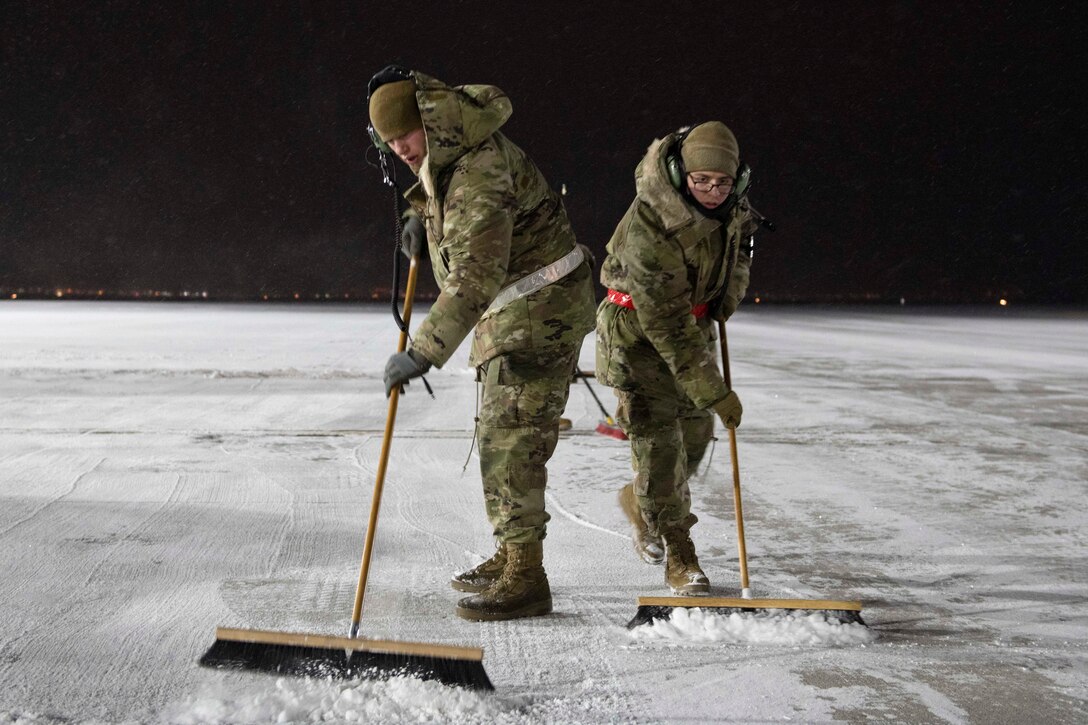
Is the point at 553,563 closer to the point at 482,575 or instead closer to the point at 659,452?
the point at 482,575

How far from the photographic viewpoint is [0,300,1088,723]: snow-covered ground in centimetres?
293

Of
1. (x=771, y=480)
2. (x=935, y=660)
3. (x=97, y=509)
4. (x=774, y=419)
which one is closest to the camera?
(x=935, y=660)

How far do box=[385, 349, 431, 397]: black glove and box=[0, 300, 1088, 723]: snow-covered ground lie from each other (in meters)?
0.87

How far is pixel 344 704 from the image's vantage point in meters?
2.81

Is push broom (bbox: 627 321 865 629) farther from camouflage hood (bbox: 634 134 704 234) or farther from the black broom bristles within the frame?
camouflage hood (bbox: 634 134 704 234)

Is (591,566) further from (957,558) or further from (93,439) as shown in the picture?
(93,439)

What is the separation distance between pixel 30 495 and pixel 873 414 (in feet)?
22.1

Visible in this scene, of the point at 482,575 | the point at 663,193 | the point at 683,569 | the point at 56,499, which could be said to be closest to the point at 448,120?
the point at 663,193

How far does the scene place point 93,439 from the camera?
7.48 metres

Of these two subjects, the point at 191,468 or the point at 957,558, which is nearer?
the point at 957,558

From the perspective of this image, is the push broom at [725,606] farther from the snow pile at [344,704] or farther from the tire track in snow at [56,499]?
the tire track in snow at [56,499]

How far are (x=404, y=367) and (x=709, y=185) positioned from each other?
1.29 metres

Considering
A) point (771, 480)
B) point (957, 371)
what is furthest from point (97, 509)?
point (957, 371)

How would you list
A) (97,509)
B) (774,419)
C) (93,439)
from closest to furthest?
(97,509) < (93,439) < (774,419)
